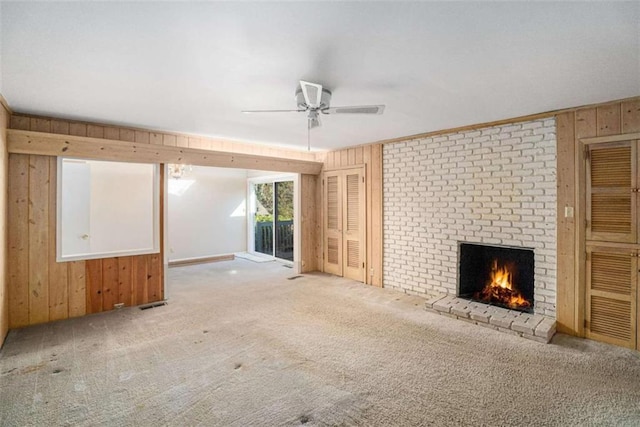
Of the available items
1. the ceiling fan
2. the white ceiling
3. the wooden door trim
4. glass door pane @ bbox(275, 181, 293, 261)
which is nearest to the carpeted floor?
the ceiling fan

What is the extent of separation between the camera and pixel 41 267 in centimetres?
370

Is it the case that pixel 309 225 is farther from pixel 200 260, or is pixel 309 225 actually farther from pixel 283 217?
pixel 200 260

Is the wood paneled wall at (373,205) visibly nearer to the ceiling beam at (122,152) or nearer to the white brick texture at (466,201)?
the white brick texture at (466,201)

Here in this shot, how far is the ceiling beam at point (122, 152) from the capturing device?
3.45 m

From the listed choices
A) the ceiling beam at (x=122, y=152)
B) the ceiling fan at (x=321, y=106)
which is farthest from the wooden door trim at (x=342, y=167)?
the ceiling fan at (x=321, y=106)

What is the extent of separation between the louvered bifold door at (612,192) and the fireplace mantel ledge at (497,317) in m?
1.04

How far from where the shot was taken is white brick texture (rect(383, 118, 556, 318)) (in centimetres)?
357

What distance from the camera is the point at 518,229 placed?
12.3 feet

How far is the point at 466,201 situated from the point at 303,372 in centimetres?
305

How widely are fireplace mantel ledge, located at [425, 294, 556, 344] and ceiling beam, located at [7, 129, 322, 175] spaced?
11.4 ft

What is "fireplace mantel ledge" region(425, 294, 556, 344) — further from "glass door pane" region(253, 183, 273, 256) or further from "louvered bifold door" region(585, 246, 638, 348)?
"glass door pane" region(253, 183, 273, 256)

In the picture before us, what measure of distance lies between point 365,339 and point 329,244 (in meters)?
3.07

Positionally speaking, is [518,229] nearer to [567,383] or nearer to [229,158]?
[567,383]

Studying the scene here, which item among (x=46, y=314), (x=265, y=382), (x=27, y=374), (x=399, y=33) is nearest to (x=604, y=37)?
(x=399, y=33)
